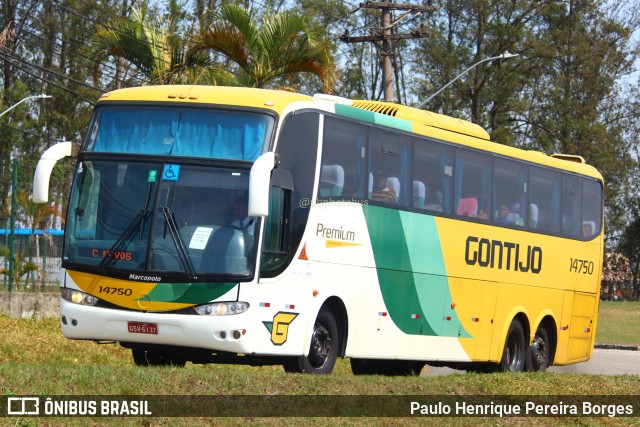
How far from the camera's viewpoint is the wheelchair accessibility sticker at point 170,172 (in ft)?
44.8

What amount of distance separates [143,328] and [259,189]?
6.80 ft

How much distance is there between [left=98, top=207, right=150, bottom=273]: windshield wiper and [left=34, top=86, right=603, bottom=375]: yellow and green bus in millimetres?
15

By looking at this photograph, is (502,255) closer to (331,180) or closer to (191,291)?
(331,180)

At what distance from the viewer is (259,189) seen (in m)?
12.7

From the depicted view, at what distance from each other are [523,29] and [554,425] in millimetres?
46881

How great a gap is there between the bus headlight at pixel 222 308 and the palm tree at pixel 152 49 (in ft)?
37.2

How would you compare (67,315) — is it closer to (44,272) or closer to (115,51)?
(44,272)

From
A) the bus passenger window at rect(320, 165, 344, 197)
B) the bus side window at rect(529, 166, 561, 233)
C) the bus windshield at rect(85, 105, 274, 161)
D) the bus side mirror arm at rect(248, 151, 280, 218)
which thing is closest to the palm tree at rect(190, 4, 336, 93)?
the bus side window at rect(529, 166, 561, 233)

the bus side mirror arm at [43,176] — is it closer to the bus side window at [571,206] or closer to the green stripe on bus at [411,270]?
the green stripe on bus at [411,270]

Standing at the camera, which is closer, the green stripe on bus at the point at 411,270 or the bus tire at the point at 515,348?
the green stripe on bus at the point at 411,270

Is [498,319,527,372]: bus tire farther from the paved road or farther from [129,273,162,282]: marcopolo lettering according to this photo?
[129,273,162,282]: marcopolo lettering

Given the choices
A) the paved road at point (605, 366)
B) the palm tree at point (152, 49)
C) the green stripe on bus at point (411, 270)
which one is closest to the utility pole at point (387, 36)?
the paved road at point (605, 366)

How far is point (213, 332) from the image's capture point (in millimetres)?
13219

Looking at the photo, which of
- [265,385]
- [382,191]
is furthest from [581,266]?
[265,385]
